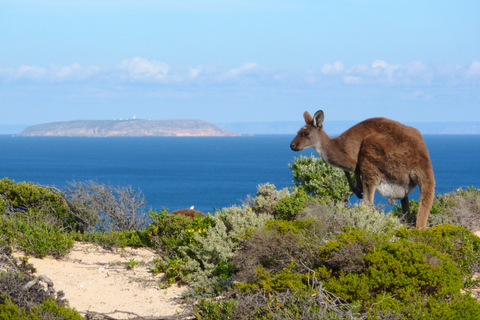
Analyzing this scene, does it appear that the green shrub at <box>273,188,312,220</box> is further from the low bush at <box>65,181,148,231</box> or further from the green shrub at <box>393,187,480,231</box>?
the low bush at <box>65,181,148,231</box>

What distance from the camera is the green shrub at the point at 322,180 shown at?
14.4 meters

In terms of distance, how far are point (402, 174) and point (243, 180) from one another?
81.0m

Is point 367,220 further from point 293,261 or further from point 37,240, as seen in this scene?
point 37,240

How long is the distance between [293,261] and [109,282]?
12.2ft

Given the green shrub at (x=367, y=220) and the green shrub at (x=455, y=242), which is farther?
the green shrub at (x=367, y=220)

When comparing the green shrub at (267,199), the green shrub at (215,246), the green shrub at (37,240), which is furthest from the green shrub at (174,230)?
the green shrub at (37,240)

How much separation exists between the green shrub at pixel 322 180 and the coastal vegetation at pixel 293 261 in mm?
2926

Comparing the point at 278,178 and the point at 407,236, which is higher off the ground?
the point at 407,236

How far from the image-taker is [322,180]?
14602 mm

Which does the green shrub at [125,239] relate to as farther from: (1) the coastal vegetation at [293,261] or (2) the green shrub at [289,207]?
(2) the green shrub at [289,207]

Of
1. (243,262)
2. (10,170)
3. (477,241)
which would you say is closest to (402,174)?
(477,241)

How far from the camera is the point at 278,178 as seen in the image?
8931cm

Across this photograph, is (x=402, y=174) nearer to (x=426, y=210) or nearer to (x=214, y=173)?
(x=426, y=210)

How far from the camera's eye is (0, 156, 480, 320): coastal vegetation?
5543 mm
